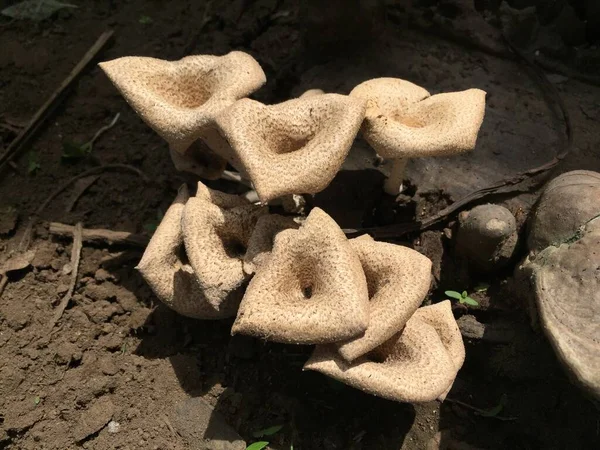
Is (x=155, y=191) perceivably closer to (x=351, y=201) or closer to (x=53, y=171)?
(x=53, y=171)

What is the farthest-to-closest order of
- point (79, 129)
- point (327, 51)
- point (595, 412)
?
1. point (79, 129)
2. point (327, 51)
3. point (595, 412)

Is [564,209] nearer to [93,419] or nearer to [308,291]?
[308,291]

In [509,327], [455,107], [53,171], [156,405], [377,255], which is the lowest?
[156,405]

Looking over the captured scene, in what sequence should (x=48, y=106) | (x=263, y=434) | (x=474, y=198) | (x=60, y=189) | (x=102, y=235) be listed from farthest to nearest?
(x=48, y=106), (x=60, y=189), (x=102, y=235), (x=474, y=198), (x=263, y=434)

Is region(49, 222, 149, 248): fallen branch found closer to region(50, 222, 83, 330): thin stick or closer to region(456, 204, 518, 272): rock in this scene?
region(50, 222, 83, 330): thin stick

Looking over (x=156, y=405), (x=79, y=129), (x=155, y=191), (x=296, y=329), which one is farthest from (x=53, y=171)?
(x=296, y=329)

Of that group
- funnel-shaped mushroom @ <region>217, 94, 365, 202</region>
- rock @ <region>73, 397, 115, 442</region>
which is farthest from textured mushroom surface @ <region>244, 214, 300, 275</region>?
rock @ <region>73, 397, 115, 442</region>

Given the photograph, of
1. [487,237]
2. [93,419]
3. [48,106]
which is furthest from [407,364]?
[48,106]
